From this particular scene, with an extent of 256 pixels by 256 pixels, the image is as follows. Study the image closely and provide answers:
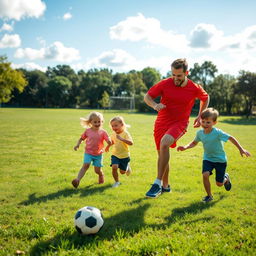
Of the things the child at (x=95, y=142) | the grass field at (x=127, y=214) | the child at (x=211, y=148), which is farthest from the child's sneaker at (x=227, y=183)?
the child at (x=95, y=142)

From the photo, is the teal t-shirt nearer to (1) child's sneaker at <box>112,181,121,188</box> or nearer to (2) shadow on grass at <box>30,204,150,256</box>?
(2) shadow on grass at <box>30,204,150,256</box>

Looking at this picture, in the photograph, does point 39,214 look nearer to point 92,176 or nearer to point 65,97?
point 92,176

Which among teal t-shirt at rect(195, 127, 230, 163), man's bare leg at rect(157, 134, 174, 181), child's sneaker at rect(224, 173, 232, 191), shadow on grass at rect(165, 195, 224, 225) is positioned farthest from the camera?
child's sneaker at rect(224, 173, 232, 191)

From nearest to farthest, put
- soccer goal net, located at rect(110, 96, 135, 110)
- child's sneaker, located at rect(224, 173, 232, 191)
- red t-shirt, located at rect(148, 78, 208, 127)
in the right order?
red t-shirt, located at rect(148, 78, 208, 127), child's sneaker, located at rect(224, 173, 232, 191), soccer goal net, located at rect(110, 96, 135, 110)

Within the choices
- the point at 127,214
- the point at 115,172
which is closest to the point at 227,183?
the point at 127,214

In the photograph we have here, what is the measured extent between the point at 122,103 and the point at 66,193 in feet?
208

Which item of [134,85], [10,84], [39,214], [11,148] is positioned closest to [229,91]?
[134,85]

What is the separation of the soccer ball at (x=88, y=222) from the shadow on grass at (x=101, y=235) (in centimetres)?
9

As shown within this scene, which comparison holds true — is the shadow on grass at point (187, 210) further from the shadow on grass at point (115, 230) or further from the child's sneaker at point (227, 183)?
the child's sneaker at point (227, 183)

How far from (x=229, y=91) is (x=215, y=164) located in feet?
204

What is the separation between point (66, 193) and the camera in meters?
5.17

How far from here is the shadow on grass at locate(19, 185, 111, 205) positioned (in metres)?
4.76

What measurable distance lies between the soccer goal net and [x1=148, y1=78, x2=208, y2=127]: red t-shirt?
2359 inches

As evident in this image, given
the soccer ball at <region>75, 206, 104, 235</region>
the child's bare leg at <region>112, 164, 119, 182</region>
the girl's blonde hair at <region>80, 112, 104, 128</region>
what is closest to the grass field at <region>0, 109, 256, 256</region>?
the soccer ball at <region>75, 206, 104, 235</region>
